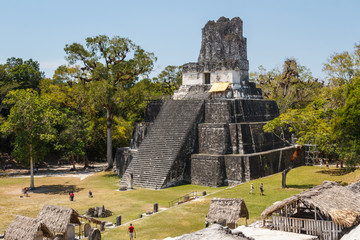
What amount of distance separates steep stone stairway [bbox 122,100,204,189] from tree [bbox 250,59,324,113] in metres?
17.3

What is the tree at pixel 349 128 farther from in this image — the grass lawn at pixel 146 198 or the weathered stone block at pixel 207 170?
the weathered stone block at pixel 207 170

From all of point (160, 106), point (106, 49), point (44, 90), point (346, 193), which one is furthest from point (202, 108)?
point (44, 90)

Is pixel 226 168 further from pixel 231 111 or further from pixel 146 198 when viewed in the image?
pixel 146 198

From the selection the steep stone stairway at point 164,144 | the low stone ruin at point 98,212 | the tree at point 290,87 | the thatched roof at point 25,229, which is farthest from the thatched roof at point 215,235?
→ the tree at point 290,87

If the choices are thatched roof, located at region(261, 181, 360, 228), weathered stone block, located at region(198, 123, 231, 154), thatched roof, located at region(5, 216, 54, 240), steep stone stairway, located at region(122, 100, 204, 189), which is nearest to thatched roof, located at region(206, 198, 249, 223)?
thatched roof, located at region(261, 181, 360, 228)

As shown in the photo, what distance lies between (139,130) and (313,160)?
14.0m

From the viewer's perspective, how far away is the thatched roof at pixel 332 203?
497 inches

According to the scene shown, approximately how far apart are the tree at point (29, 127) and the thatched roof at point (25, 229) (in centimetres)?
1118

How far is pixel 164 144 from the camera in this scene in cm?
2512

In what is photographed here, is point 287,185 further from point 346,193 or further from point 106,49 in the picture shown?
point 106,49

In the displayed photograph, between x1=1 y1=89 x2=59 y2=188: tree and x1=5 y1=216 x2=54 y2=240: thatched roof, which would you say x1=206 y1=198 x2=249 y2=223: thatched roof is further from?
x1=1 y1=89 x2=59 y2=188: tree

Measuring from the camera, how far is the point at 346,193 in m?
14.4

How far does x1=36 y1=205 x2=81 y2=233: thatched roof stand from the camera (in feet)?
45.1

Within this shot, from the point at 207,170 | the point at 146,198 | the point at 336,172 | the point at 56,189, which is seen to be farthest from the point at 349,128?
the point at 56,189
